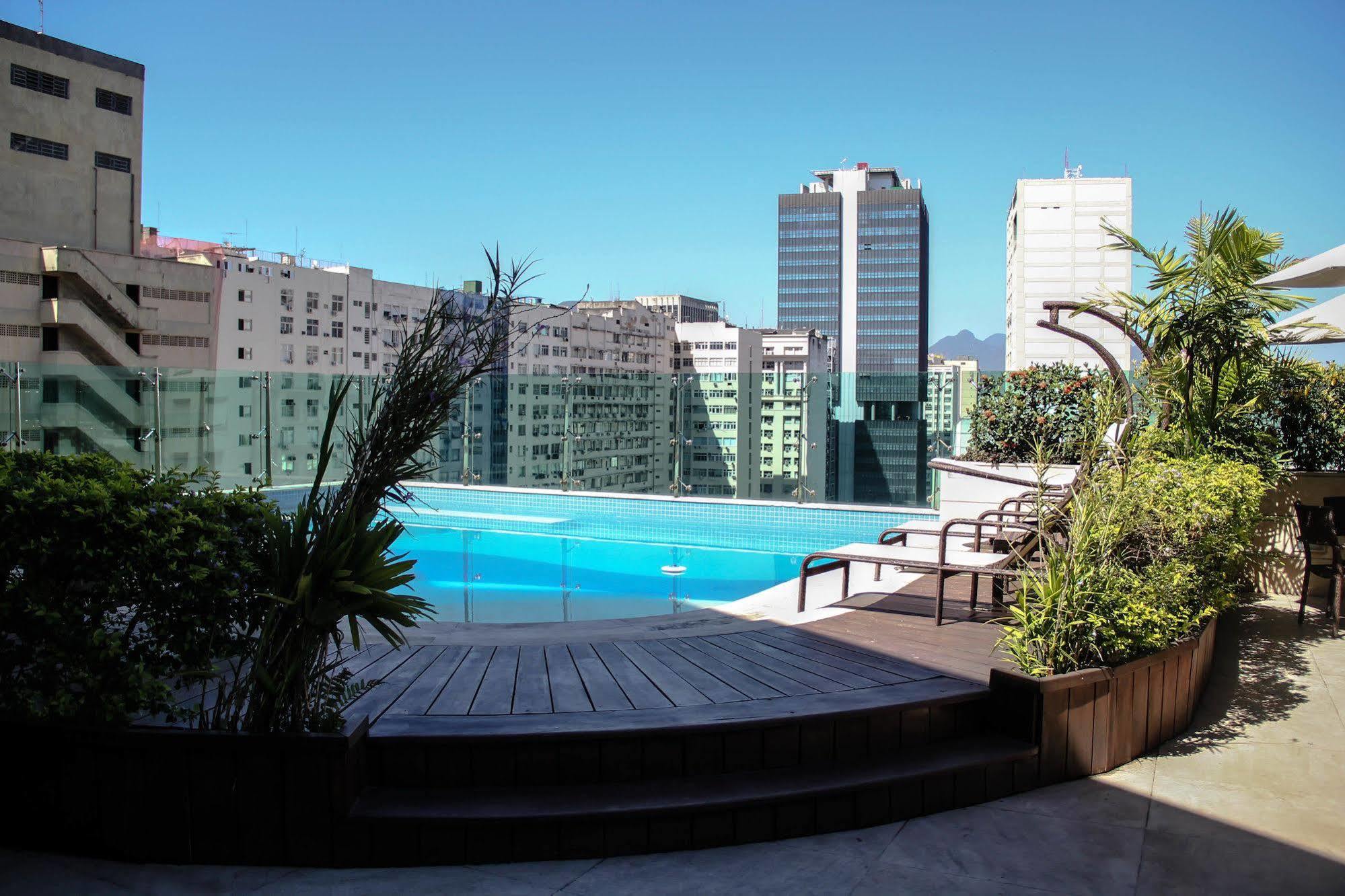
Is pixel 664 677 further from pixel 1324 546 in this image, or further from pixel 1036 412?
pixel 1036 412

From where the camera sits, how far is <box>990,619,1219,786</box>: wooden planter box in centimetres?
305

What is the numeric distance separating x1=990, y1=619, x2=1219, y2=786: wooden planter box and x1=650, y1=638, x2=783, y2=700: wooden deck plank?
2.65 ft

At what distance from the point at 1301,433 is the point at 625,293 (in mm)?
94771

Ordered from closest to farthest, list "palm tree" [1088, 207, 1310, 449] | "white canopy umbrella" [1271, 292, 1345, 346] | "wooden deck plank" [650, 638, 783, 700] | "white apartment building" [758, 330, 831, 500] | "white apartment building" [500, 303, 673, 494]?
"wooden deck plank" [650, 638, 783, 700] → "palm tree" [1088, 207, 1310, 449] → "white canopy umbrella" [1271, 292, 1345, 346] → "white apartment building" [758, 330, 831, 500] → "white apartment building" [500, 303, 673, 494]

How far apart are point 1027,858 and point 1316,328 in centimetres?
491

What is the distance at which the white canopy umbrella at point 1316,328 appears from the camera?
5572 mm

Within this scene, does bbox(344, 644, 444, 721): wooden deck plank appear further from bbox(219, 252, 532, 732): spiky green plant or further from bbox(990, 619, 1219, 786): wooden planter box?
bbox(990, 619, 1219, 786): wooden planter box

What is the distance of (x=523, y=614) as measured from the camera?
6.51 m

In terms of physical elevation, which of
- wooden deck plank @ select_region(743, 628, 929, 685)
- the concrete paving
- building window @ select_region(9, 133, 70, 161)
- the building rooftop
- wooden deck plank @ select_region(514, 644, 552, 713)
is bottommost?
the concrete paving

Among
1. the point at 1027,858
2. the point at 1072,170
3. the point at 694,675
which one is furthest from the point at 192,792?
the point at 1072,170

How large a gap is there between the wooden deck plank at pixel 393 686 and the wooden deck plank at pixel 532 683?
35 cm

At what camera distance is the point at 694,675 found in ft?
10.8

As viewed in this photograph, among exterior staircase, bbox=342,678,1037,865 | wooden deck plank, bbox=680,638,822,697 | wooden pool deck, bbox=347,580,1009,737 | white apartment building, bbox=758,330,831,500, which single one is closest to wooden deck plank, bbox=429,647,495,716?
wooden pool deck, bbox=347,580,1009,737

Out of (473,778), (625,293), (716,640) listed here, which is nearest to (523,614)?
(716,640)
